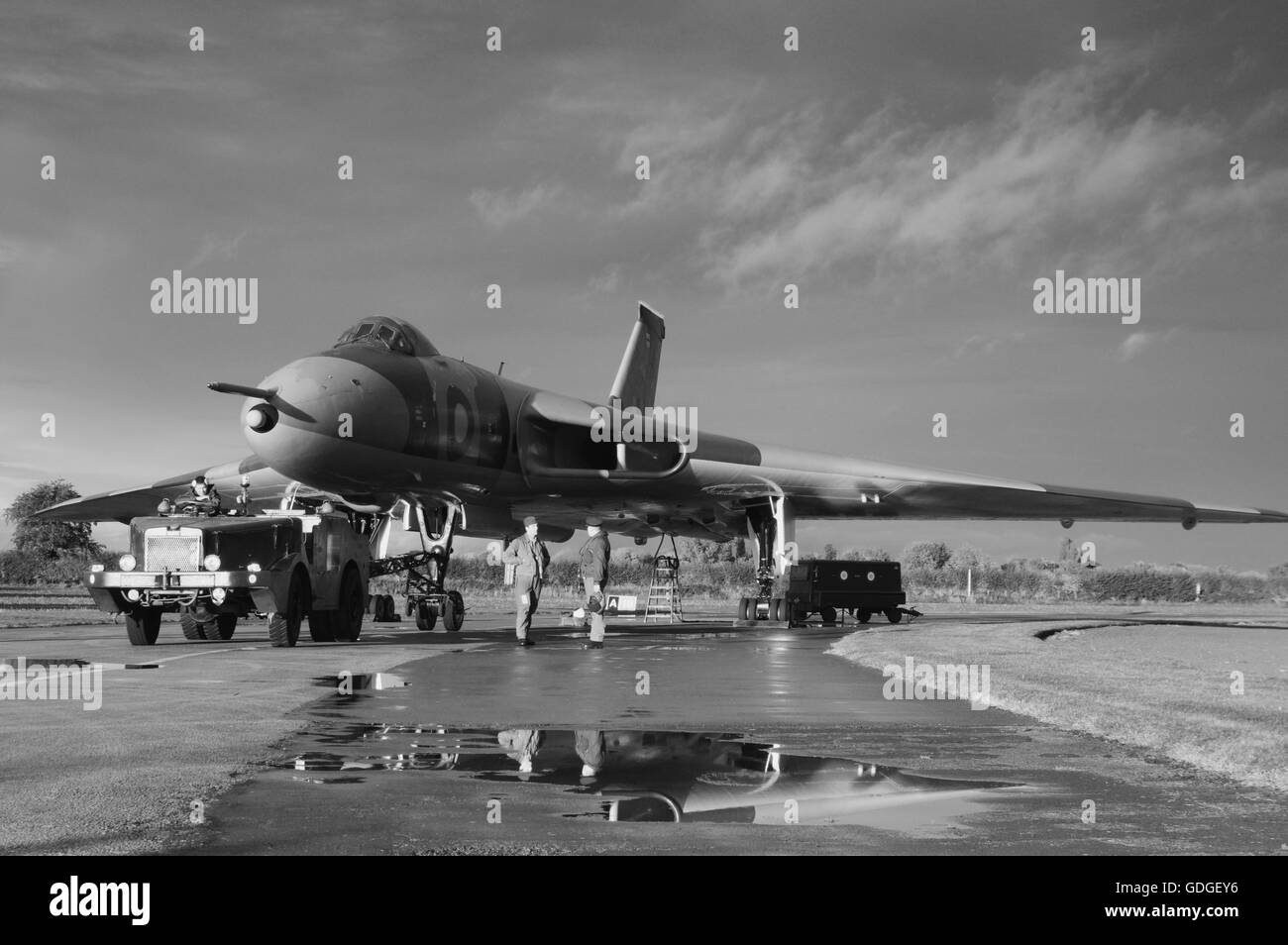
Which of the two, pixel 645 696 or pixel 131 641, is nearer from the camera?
pixel 645 696

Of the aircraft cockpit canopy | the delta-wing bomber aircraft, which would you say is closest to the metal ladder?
the delta-wing bomber aircraft

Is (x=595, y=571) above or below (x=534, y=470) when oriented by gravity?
below

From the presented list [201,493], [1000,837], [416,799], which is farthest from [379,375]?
[1000,837]

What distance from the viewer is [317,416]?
2017 cm

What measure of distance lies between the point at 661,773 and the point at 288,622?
12659 mm

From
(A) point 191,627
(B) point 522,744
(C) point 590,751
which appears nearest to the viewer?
(C) point 590,751

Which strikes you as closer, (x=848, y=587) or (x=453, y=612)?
(x=453, y=612)

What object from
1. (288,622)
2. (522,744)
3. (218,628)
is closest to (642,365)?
(218,628)

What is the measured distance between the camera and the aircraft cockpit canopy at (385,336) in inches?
883

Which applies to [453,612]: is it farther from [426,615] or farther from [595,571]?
[595,571]

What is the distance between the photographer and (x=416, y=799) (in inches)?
241
